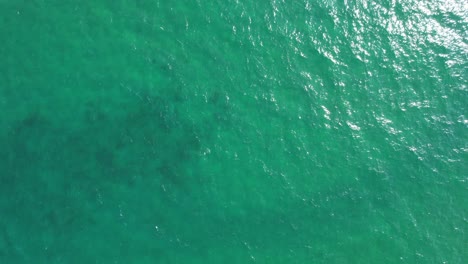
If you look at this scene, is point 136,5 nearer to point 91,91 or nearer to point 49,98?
point 91,91

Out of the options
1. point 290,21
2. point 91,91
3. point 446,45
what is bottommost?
point 91,91

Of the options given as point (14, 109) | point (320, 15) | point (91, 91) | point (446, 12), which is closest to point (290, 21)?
point (320, 15)

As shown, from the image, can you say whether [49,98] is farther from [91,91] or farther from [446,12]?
[446,12]

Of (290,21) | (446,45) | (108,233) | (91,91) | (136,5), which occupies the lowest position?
(108,233)

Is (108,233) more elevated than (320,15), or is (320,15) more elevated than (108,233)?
(320,15)

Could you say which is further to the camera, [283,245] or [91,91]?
[91,91]

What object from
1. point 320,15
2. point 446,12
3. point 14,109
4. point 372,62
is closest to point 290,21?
point 320,15
